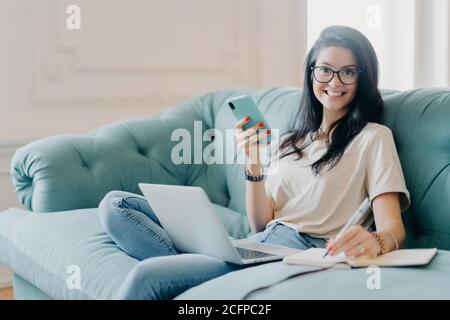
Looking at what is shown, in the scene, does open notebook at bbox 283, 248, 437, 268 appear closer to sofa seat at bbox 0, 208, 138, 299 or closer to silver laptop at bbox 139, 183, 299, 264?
silver laptop at bbox 139, 183, 299, 264

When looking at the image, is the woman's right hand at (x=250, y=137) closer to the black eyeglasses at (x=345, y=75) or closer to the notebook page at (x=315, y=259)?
the black eyeglasses at (x=345, y=75)

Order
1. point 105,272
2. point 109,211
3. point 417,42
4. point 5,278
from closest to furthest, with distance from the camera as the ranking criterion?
point 105,272, point 109,211, point 5,278, point 417,42

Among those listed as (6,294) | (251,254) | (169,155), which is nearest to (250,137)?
(251,254)

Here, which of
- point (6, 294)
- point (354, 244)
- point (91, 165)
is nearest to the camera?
point (354, 244)

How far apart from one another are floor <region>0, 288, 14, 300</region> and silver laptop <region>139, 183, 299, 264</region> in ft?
4.69

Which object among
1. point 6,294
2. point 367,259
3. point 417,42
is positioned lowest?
point 6,294

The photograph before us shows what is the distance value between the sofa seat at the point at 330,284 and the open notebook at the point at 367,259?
0.02 meters

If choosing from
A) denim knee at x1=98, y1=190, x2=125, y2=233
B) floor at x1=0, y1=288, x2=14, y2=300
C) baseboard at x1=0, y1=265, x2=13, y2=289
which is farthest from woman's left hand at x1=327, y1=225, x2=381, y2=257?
baseboard at x1=0, y1=265, x2=13, y2=289

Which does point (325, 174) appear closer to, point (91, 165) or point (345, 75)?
point (345, 75)

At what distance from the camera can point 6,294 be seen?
10.0ft

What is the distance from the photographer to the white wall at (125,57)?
3.10m

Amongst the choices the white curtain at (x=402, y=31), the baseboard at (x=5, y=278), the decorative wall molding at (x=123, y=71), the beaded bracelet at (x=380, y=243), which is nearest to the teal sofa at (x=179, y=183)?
the beaded bracelet at (x=380, y=243)

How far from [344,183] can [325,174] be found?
56 mm
